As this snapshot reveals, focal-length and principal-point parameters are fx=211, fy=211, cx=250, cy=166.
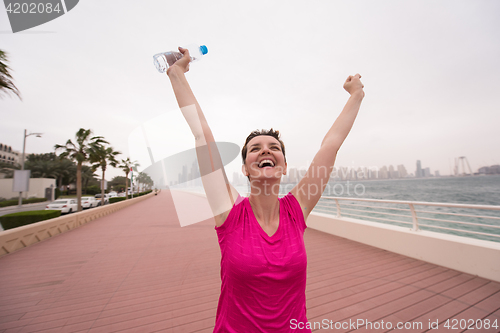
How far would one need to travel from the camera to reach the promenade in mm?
2748

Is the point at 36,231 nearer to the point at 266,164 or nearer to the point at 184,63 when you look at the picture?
the point at 184,63

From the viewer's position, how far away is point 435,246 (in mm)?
4215

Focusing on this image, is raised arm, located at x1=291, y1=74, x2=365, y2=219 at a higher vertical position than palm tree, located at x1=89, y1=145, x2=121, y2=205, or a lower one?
lower

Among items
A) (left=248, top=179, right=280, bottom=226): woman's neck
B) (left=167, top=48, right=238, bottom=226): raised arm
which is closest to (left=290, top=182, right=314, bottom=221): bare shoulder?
(left=248, top=179, right=280, bottom=226): woman's neck

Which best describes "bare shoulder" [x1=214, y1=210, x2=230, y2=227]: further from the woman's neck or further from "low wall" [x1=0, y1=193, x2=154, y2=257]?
"low wall" [x1=0, y1=193, x2=154, y2=257]

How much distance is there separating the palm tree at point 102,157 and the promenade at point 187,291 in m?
16.1

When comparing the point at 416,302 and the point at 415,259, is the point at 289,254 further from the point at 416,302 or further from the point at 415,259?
the point at 415,259

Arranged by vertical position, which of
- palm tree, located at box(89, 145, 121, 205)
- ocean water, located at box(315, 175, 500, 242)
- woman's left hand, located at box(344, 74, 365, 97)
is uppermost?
palm tree, located at box(89, 145, 121, 205)

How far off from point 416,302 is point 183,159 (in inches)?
150

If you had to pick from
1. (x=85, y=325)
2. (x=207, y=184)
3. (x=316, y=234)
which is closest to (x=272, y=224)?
(x=207, y=184)

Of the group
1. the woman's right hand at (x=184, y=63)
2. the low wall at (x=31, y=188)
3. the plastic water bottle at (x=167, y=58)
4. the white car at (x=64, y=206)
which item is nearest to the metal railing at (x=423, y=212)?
the woman's right hand at (x=184, y=63)

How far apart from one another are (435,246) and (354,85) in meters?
4.45

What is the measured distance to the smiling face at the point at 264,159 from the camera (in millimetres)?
1146

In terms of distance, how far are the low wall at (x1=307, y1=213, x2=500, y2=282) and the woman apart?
4.29m
